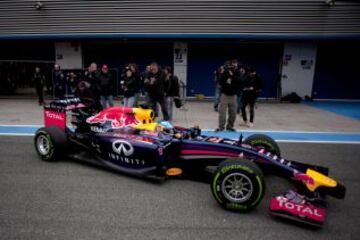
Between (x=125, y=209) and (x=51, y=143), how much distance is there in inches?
89.6

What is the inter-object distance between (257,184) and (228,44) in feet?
40.1

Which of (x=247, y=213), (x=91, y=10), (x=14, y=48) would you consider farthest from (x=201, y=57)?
(x=247, y=213)

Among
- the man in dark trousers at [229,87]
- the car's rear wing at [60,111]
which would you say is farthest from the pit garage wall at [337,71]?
the car's rear wing at [60,111]

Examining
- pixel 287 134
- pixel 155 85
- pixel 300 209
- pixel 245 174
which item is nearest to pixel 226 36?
pixel 155 85

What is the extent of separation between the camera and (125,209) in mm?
4020

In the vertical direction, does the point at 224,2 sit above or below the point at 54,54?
above

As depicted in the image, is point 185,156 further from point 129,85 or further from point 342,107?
point 342,107

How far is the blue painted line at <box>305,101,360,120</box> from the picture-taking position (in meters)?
12.1

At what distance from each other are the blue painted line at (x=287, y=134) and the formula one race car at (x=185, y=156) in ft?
8.57

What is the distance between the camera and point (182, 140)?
4859 mm

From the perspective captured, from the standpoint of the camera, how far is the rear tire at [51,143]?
215 inches

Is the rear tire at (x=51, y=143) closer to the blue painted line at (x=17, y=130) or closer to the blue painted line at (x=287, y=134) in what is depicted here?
the blue painted line at (x=287, y=134)

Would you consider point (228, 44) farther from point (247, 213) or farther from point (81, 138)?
point (247, 213)

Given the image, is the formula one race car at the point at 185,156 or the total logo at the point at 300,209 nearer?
the total logo at the point at 300,209
